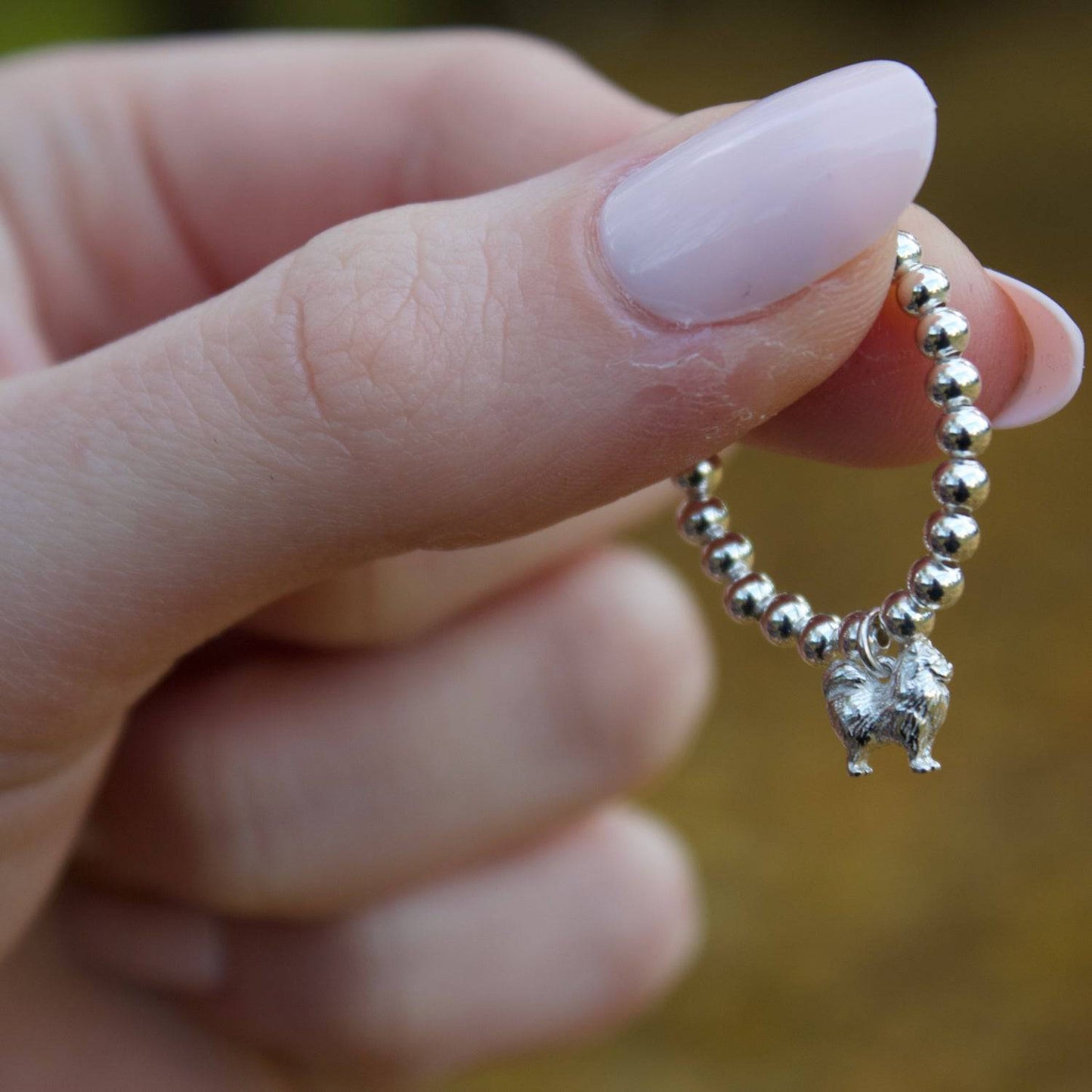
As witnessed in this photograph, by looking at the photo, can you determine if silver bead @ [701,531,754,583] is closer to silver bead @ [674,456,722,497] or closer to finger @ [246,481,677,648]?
silver bead @ [674,456,722,497]

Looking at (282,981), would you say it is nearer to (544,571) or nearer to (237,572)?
(544,571)

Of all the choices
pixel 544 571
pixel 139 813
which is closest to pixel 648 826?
pixel 544 571

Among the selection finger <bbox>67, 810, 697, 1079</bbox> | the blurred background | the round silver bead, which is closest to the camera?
the round silver bead

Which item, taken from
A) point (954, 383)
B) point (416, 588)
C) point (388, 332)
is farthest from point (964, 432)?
point (416, 588)

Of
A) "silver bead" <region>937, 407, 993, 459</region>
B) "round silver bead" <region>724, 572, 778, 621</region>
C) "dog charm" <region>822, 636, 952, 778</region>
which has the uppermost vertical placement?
"silver bead" <region>937, 407, 993, 459</region>

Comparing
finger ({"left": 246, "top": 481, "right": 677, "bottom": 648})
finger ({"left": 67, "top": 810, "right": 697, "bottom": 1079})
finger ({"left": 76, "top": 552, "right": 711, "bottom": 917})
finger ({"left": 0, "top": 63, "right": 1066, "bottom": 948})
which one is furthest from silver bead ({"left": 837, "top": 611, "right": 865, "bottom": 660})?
finger ({"left": 67, "top": 810, "right": 697, "bottom": 1079})

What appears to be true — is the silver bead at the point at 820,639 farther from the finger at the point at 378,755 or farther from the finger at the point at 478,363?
the finger at the point at 378,755

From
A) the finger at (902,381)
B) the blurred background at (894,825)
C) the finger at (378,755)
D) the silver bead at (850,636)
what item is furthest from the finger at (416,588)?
the blurred background at (894,825)
